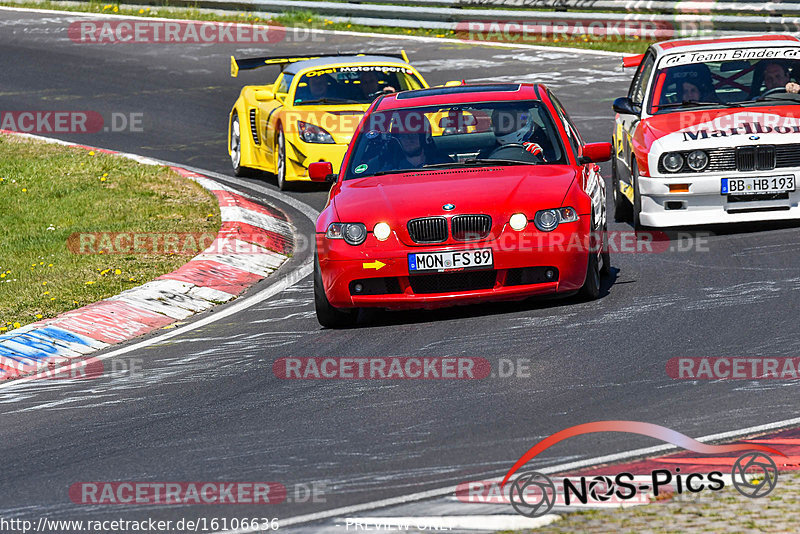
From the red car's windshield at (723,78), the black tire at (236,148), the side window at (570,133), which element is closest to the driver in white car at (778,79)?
the red car's windshield at (723,78)

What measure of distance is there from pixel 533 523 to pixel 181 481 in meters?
1.71

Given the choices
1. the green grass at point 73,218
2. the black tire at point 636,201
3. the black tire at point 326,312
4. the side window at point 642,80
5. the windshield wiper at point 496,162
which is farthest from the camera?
the side window at point 642,80

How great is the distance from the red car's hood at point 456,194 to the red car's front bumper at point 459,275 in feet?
0.57

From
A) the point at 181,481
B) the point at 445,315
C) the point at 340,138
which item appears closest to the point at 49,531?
the point at 181,481

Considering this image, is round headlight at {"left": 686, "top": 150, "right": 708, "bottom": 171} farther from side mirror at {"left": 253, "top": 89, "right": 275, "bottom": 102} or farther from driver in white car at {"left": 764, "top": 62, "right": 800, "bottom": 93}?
side mirror at {"left": 253, "top": 89, "right": 275, "bottom": 102}

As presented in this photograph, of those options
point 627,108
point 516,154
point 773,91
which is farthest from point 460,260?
point 773,91

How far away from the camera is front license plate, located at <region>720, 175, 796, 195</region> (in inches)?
442

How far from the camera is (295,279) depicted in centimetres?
1089

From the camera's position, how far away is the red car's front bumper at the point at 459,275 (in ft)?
28.5

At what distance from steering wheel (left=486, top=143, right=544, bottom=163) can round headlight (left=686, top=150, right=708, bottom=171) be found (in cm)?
220

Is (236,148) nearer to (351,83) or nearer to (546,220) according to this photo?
(351,83)

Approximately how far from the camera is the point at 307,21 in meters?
27.8

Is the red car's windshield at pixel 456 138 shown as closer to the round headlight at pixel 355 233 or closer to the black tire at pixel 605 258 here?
the black tire at pixel 605 258

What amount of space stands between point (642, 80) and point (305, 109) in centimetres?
412
